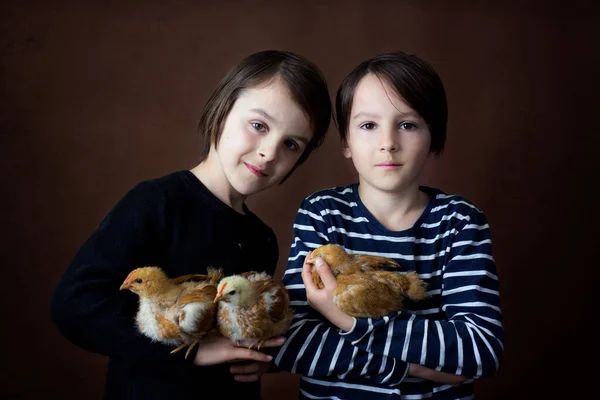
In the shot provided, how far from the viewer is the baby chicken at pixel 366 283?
92 cm

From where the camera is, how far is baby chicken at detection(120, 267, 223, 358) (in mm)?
856

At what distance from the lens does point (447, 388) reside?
3.43ft

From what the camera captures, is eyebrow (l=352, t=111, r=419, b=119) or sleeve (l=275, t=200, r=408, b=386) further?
eyebrow (l=352, t=111, r=419, b=119)

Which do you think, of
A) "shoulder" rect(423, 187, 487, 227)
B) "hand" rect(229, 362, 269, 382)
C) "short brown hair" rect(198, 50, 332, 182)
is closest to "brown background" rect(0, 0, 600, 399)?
"short brown hair" rect(198, 50, 332, 182)

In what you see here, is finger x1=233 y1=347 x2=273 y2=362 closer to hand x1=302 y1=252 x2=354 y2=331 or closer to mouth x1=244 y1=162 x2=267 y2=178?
hand x1=302 y1=252 x2=354 y2=331

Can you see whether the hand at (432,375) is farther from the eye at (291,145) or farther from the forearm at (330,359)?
the eye at (291,145)

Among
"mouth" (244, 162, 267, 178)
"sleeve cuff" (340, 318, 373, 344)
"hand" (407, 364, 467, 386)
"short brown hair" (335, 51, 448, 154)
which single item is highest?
"short brown hair" (335, 51, 448, 154)

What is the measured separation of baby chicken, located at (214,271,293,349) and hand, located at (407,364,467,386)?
279 millimetres

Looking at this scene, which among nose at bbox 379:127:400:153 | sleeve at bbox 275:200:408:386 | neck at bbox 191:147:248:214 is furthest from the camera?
neck at bbox 191:147:248:214

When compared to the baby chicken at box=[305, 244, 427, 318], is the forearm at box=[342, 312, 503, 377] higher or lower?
lower

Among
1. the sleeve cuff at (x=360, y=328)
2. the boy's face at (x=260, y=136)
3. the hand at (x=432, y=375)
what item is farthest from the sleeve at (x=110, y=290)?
the hand at (x=432, y=375)

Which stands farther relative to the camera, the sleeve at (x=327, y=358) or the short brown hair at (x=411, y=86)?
the short brown hair at (x=411, y=86)

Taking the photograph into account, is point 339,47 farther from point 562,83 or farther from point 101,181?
point 101,181

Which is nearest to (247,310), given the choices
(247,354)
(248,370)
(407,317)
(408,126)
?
(247,354)
